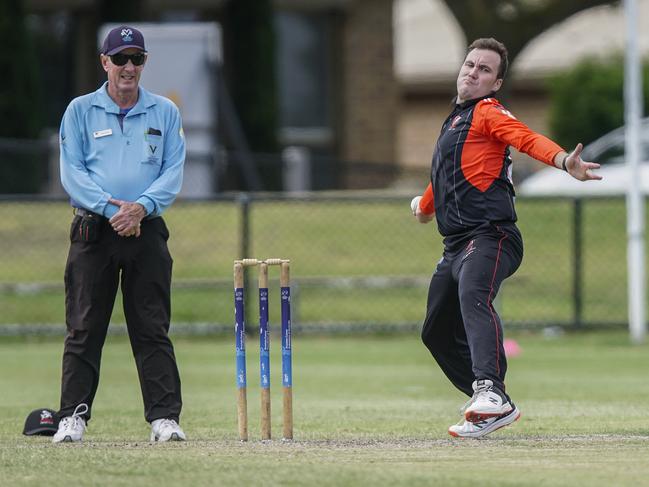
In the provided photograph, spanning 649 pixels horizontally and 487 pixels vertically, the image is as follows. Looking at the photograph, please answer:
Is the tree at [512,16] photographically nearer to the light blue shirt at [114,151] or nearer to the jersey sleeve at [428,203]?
the jersey sleeve at [428,203]

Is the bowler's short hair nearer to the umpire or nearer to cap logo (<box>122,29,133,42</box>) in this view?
the umpire

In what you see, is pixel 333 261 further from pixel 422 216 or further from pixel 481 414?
pixel 481 414

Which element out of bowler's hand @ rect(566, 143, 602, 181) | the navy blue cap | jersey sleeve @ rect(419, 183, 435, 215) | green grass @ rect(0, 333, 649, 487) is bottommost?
green grass @ rect(0, 333, 649, 487)

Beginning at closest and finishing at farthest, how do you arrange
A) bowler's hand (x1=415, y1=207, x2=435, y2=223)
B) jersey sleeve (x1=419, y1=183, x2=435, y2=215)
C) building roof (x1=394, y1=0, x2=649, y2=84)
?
jersey sleeve (x1=419, y1=183, x2=435, y2=215) → bowler's hand (x1=415, y1=207, x2=435, y2=223) → building roof (x1=394, y1=0, x2=649, y2=84)

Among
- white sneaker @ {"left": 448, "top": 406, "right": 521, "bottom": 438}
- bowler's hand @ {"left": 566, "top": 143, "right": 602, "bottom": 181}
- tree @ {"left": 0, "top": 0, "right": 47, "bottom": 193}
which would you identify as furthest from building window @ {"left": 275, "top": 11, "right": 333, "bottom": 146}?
bowler's hand @ {"left": 566, "top": 143, "right": 602, "bottom": 181}

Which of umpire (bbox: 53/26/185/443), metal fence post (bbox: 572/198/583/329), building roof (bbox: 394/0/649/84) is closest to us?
umpire (bbox: 53/26/185/443)

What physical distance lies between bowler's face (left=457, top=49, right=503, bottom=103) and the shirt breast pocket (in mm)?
1635

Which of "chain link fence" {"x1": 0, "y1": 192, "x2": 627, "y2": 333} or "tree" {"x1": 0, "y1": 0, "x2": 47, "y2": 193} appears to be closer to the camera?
"chain link fence" {"x1": 0, "y1": 192, "x2": 627, "y2": 333}

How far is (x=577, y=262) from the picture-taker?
18.6 m

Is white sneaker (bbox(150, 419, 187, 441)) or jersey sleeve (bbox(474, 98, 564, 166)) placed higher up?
jersey sleeve (bbox(474, 98, 564, 166))

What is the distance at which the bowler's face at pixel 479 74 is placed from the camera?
27.1 feet

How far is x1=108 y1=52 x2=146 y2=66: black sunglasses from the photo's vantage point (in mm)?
8209

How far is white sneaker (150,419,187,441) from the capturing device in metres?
8.12

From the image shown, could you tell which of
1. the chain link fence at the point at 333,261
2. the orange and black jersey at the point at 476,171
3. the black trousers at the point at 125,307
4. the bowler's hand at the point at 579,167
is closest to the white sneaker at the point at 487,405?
the orange and black jersey at the point at 476,171
